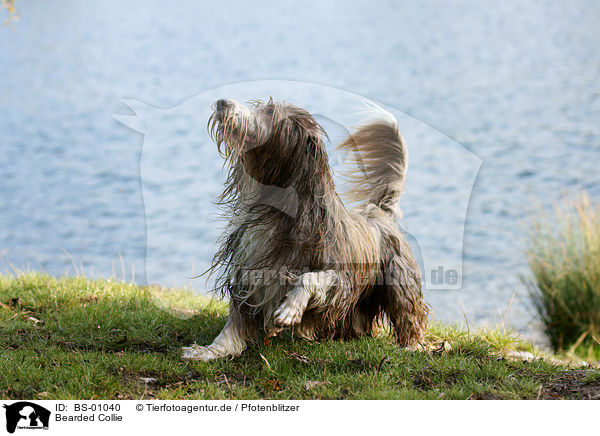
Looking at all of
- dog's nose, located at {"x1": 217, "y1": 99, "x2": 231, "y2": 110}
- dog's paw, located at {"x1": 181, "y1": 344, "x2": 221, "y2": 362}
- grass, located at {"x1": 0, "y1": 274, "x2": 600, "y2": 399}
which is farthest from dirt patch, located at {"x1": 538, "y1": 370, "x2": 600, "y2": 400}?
dog's nose, located at {"x1": 217, "y1": 99, "x2": 231, "y2": 110}

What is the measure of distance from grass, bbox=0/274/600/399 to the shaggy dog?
0.20 meters

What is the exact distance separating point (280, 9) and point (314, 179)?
22090 millimetres

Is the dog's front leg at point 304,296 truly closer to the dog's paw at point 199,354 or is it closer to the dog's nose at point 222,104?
the dog's paw at point 199,354

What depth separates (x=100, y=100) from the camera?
2147 centimetres

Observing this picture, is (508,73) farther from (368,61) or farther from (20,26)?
(20,26)

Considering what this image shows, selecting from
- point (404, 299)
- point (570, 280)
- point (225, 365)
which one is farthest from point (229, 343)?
point (570, 280)

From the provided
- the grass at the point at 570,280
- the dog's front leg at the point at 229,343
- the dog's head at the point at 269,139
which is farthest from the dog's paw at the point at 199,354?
the grass at the point at 570,280

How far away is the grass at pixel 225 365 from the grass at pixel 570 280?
319 centimetres

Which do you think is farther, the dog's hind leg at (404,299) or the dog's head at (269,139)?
the dog's hind leg at (404,299)

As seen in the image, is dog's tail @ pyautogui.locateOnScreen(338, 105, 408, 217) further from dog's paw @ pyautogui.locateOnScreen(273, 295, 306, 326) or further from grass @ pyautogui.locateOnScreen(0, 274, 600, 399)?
dog's paw @ pyautogui.locateOnScreen(273, 295, 306, 326)

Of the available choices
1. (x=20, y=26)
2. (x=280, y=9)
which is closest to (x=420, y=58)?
(x=280, y=9)

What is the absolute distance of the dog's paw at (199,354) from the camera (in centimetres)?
469
